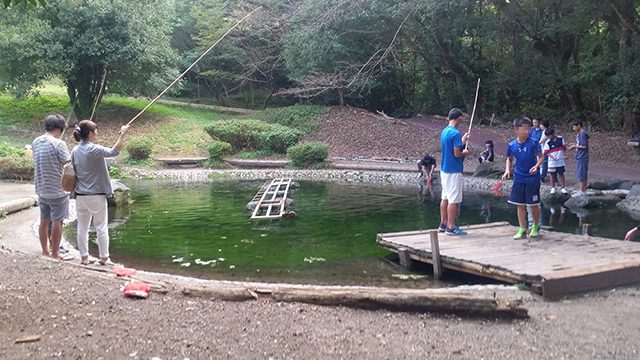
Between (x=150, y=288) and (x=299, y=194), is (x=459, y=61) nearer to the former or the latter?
(x=299, y=194)

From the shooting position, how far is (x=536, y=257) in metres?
6.60

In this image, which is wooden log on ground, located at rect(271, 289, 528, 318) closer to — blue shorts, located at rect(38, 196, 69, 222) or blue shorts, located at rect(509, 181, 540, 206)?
blue shorts, located at rect(509, 181, 540, 206)

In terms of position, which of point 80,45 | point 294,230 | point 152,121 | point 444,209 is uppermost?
point 80,45

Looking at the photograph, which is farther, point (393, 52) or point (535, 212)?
point (393, 52)

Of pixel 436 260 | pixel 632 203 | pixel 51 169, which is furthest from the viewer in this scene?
pixel 632 203

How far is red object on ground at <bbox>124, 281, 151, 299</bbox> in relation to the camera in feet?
16.3

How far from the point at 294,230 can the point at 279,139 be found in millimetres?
11197

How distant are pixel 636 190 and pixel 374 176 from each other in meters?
7.49

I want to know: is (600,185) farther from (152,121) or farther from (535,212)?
(152,121)

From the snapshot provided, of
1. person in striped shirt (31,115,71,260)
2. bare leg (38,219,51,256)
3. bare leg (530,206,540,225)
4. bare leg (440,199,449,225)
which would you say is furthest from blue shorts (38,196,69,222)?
bare leg (530,206,540,225)

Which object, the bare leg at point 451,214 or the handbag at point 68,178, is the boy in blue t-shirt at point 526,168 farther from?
the handbag at point 68,178

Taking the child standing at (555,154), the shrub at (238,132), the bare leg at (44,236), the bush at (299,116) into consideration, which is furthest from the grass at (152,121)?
the bare leg at (44,236)

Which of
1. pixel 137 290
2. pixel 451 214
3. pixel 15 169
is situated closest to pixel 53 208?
pixel 137 290

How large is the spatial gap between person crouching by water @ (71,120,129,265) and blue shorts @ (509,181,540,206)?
15.9ft
